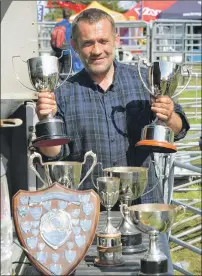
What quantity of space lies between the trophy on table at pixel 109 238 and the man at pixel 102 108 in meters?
0.55

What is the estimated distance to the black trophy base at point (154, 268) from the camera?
1.97m

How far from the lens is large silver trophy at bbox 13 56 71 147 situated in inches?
102

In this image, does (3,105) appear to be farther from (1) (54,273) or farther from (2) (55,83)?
(1) (54,273)

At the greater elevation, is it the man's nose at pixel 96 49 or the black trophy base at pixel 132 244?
the man's nose at pixel 96 49

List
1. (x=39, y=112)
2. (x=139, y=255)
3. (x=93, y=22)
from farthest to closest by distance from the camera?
(x=93, y=22) → (x=39, y=112) → (x=139, y=255)

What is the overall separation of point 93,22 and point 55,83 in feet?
1.19

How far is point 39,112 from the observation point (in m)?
2.55

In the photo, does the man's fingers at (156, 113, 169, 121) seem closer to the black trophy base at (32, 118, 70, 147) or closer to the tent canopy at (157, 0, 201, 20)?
the black trophy base at (32, 118, 70, 147)

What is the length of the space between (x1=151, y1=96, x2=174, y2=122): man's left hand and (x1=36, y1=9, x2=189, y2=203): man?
0.18 meters

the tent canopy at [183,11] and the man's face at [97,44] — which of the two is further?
the tent canopy at [183,11]

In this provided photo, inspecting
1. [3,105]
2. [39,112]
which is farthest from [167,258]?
[3,105]

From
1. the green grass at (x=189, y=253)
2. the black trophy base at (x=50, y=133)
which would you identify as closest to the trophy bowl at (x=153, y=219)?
the black trophy base at (x=50, y=133)

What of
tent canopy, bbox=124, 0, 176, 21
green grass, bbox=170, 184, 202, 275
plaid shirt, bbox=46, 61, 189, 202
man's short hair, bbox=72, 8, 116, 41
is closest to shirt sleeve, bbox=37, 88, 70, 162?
plaid shirt, bbox=46, 61, 189, 202

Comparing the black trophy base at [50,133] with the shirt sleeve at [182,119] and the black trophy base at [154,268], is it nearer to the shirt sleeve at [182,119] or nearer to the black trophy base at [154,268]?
the shirt sleeve at [182,119]
